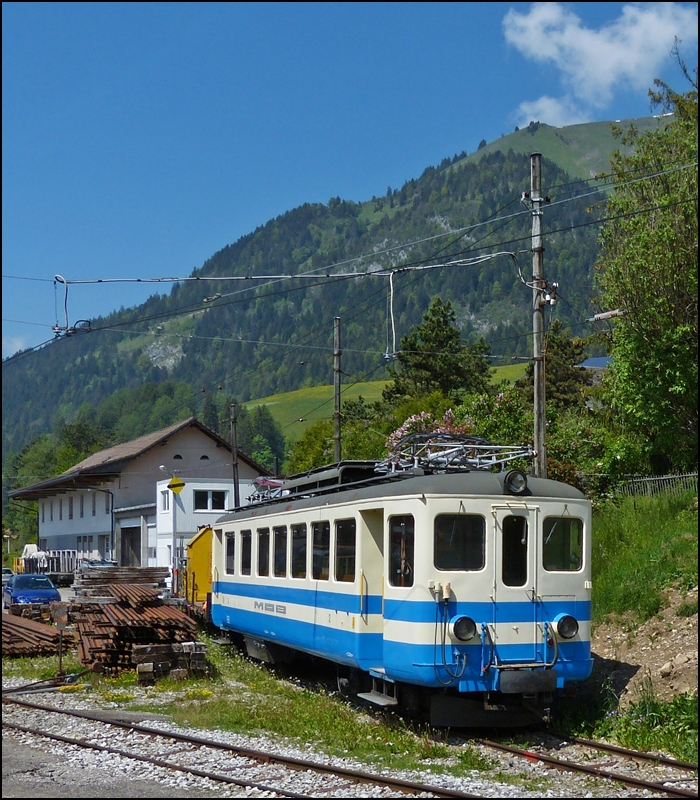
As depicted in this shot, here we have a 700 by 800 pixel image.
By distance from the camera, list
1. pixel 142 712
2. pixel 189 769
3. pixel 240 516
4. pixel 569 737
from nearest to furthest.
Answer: pixel 189 769 < pixel 569 737 < pixel 142 712 < pixel 240 516

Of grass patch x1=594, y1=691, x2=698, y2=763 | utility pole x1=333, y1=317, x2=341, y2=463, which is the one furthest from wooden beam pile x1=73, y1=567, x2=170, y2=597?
grass patch x1=594, y1=691, x2=698, y2=763

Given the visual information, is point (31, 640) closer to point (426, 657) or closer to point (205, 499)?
point (426, 657)

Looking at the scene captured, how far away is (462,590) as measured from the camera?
11.9m

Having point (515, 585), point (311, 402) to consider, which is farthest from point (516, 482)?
point (311, 402)

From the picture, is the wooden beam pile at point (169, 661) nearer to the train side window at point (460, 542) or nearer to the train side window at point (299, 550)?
the train side window at point (299, 550)

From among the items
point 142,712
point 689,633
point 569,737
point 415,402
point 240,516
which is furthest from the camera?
point 415,402

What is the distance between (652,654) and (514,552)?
3.15 meters

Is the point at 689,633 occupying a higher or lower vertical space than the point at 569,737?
higher

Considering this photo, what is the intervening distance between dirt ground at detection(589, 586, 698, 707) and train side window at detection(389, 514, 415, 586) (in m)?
3.30

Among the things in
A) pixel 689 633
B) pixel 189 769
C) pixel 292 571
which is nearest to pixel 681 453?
pixel 689 633

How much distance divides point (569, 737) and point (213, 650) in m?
11.6

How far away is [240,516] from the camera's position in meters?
19.2

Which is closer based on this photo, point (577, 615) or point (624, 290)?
point (577, 615)

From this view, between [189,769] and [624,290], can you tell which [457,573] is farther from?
[624,290]
